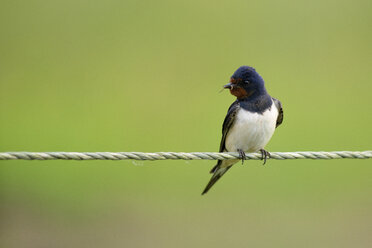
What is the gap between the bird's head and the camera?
3994 mm

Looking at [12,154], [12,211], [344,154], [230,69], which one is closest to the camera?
[12,154]

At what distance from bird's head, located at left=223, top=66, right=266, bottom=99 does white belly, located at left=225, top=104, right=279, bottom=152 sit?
0.40 feet

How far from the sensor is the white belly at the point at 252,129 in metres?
4.00

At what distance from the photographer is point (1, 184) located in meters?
7.35

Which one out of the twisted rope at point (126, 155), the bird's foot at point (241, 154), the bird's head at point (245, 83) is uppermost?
the bird's head at point (245, 83)

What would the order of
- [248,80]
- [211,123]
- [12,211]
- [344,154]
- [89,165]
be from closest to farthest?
[344,154]
[248,80]
[12,211]
[89,165]
[211,123]

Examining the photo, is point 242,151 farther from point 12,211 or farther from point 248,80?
point 12,211

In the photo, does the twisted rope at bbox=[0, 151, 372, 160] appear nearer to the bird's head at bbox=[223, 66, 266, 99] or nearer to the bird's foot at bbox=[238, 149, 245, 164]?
the bird's foot at bbox=[238, 149, 245, 164]

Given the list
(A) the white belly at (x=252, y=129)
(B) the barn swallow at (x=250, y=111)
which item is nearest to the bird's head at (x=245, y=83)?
(B) the barn swallow at (x=250, y=111)

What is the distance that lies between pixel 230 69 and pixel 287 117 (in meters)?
1.32

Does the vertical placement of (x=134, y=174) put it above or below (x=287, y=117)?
below

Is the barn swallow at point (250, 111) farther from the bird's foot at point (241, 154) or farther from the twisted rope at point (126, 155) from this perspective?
the twisted rope at point (126, 155)

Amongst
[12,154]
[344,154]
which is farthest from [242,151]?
[12,154]

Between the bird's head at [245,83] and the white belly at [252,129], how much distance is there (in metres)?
0.12
